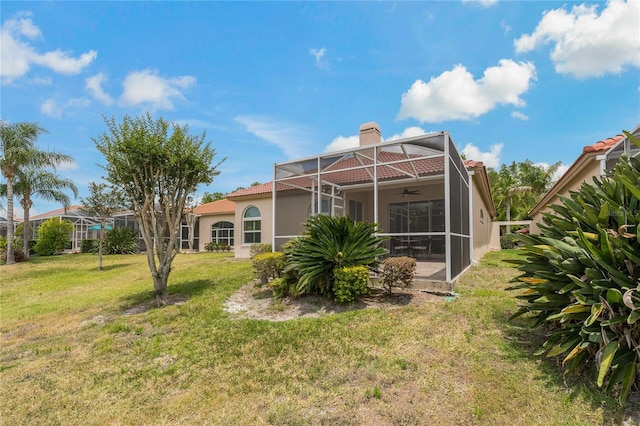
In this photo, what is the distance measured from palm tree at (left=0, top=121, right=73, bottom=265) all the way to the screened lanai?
14920 millimetres

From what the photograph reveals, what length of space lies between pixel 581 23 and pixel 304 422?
9.87 m

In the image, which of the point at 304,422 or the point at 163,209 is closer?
the point at 304,422

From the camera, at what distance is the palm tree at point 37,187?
1778 centimetres

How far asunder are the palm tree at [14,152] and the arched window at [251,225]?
12.1 m

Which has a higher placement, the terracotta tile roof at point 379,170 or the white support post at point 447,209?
the terracotta tile roof at point 379,170

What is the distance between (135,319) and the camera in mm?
6469

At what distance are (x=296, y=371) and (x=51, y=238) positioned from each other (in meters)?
23.6

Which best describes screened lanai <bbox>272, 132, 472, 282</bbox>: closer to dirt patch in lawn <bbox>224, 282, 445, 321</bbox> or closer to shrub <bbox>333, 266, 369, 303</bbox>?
dirt patch in lawn <bbox>224, 282, 445, 321</bbox>

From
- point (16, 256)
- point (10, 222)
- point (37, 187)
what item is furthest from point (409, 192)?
point (16, 256)

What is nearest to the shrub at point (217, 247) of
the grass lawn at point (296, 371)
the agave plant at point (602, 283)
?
the grass lawn at point (296, 371)

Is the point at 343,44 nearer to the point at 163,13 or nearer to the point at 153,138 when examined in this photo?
the point at 163,13

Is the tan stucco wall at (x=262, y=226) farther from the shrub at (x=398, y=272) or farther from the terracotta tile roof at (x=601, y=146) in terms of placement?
the terracotta tile roof at (x=601, y=146)

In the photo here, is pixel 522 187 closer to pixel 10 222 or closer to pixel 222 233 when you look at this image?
pixel 222 233

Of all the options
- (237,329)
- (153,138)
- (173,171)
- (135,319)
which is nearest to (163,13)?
(153,138)
